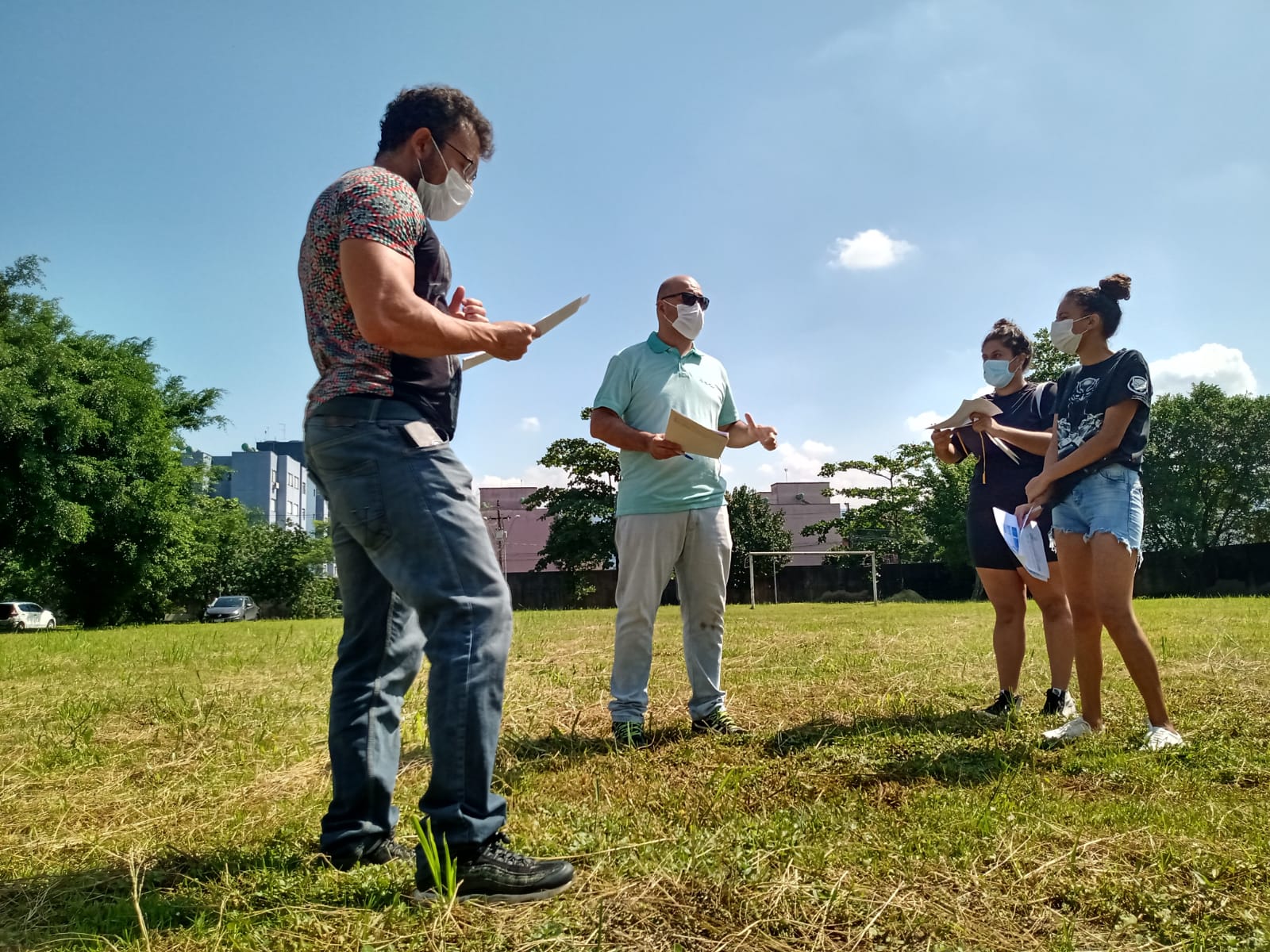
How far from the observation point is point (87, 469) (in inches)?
998

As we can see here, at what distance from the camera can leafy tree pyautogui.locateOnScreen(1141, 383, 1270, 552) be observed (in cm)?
3997

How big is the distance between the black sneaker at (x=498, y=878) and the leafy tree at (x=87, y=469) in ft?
88.3

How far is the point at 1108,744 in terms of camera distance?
11.8ft

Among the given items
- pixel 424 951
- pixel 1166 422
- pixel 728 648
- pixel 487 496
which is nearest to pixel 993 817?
pixel 424 951

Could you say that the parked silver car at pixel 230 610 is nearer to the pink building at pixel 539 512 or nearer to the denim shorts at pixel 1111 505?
the denim shorts at pixel 1111 505

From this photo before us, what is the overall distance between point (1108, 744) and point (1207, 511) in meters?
45.0

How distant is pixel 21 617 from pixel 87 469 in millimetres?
10969

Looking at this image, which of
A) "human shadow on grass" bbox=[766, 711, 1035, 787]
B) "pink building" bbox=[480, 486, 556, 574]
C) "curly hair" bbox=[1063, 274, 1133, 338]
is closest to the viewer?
"human shadow on grass" bbox=[766, 711, 1035, 787]

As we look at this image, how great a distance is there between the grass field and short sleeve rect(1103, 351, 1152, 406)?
1.48m

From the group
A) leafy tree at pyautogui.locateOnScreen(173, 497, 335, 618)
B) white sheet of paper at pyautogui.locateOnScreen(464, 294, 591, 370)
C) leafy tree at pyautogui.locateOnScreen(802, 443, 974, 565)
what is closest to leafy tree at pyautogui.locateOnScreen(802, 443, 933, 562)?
leafy tree at pyautogui.locateOnScreen(802, 443, 974, 565)

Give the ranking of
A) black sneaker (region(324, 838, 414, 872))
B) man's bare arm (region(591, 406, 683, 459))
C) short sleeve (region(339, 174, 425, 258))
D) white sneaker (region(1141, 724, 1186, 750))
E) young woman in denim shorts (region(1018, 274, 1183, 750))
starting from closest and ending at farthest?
1. short sleeve (region(339, 174, 425, 258))
2. black sneaker (region(324, 838, 414, 872))
3. white sneaker (region(1141, 724, 1186, 750))
4. young woman in denim shorts (region(1018, 274, 1183, 750))
5. man's bare arm (region(591, 406, 683, 459))

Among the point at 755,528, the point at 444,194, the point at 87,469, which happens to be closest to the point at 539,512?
the point at 755,528

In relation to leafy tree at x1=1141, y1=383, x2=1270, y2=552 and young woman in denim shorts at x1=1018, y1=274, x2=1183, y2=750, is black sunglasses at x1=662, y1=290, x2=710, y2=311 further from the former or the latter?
leafy tree at x1=1141, y1=383, x2=1270, y2=552

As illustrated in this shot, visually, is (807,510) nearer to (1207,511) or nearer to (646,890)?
(1207,511)
